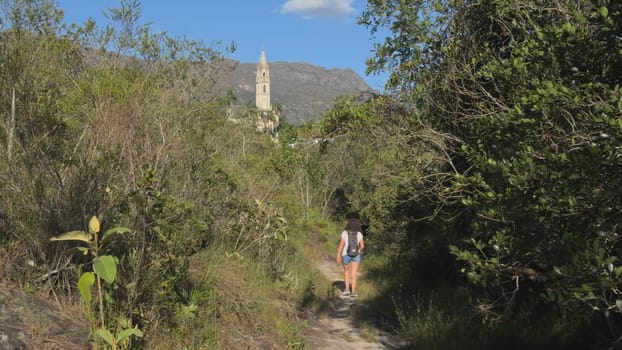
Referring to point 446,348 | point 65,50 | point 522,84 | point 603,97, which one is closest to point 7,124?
point 522,84

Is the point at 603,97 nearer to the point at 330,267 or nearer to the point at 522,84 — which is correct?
the point at 522,84

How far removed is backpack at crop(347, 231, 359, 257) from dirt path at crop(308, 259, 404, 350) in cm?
103

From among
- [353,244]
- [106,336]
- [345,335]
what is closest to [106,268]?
[106,336]

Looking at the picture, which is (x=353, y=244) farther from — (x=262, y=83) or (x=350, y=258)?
(x=262, y=83)

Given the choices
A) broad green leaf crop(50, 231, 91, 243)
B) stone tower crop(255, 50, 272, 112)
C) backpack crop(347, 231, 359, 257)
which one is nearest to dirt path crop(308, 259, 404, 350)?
backpack crop(347, 231, 359, 257)

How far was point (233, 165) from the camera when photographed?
960cm

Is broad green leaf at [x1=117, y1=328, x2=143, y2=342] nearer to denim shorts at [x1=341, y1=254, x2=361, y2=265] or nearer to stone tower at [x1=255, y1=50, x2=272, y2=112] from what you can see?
denim shorts at [x1=341, y1=254, x2=361, y2=265]

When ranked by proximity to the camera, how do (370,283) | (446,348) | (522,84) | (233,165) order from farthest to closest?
(370,283)
(233,165)
(446,348)
(522,84)

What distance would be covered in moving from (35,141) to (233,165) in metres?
4.98

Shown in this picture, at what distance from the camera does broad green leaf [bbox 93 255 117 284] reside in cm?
383

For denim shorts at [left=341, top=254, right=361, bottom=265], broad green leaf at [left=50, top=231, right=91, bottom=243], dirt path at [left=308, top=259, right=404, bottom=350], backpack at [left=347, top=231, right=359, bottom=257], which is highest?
broad green leaf at [left=50, top=231, right=91, bottom=243]

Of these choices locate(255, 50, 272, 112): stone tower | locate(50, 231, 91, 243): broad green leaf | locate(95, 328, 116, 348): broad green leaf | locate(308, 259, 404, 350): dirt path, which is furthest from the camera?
locate(255, 50, 272, 112): stone tower

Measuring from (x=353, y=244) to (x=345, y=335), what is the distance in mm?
2604

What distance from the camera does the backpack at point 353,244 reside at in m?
11.3
